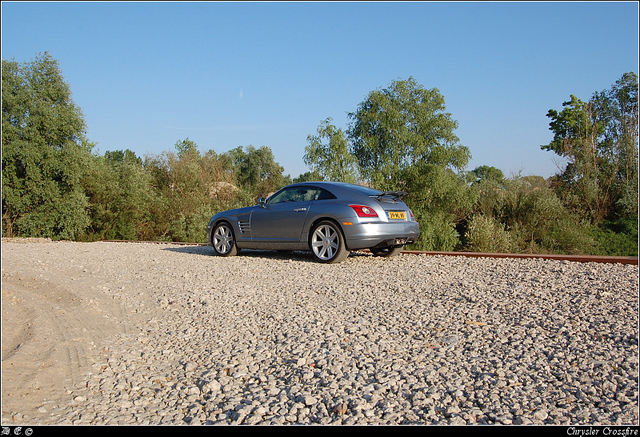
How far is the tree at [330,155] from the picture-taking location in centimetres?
2808

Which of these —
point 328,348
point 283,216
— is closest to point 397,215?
point 283,216

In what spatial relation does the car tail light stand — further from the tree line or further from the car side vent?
the tree line

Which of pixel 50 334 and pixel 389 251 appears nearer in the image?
pixel 50 334

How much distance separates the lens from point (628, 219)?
26.8 m

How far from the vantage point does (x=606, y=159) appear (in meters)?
30.0

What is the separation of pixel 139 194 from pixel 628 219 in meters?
27.6

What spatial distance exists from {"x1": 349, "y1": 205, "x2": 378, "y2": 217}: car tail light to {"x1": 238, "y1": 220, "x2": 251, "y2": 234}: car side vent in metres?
2.69

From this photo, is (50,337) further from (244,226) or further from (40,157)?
(40,157)

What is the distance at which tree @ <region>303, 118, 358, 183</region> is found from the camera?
1105 inches

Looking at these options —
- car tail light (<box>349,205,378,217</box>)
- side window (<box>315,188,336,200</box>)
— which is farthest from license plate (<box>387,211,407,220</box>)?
side window (<box>315,188,336,200</box>)

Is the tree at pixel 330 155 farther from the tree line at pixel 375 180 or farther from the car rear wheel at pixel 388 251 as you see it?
the car rear wheel at pixel 388 251

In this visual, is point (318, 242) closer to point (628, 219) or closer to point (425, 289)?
point (425, 289)

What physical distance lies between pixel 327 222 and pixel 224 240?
2.93m

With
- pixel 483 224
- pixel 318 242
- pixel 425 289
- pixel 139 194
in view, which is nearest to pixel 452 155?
pixel 483 224
